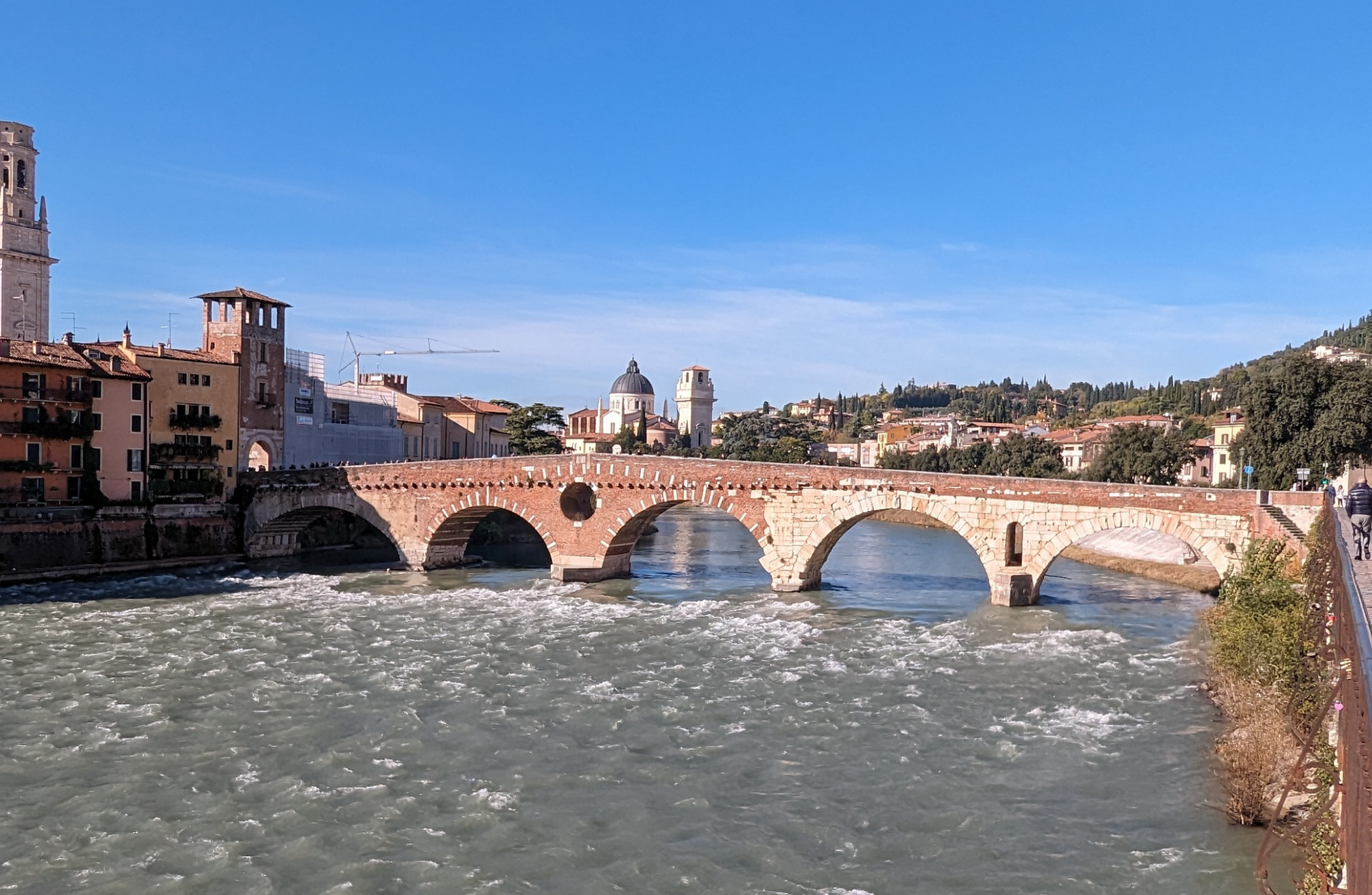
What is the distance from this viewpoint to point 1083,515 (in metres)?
29.2

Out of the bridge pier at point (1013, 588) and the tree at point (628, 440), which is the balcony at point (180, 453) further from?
the tree at point (628, 440)

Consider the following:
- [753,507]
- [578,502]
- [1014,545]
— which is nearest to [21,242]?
[578,502]

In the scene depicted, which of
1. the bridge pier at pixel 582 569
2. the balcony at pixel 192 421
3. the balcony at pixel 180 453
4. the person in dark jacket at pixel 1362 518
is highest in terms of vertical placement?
the balcony at pixel 192 421

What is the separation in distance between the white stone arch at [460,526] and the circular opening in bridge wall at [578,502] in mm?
1027

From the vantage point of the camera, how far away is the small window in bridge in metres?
30.6

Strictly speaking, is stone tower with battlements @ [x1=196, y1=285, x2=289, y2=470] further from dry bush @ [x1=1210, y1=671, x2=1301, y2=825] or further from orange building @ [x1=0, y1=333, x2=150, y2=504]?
dry bush @ [x1=1210, y1=671, x2=1301, y2=825]

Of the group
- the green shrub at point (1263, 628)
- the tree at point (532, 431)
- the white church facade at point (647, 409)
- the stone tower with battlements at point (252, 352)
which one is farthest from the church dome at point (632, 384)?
the green shrub at point (1263, 628)

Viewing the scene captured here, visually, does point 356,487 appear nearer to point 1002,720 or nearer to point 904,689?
point 904,689

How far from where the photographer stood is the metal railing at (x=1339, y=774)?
660 centimetres

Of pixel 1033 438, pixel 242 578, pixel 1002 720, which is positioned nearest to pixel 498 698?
pixel 1002 720

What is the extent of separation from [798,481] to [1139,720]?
1600cm

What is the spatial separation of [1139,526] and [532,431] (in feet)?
156

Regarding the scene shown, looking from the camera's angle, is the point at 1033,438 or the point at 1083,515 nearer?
the point at 1083,515

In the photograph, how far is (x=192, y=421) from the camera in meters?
42.2
